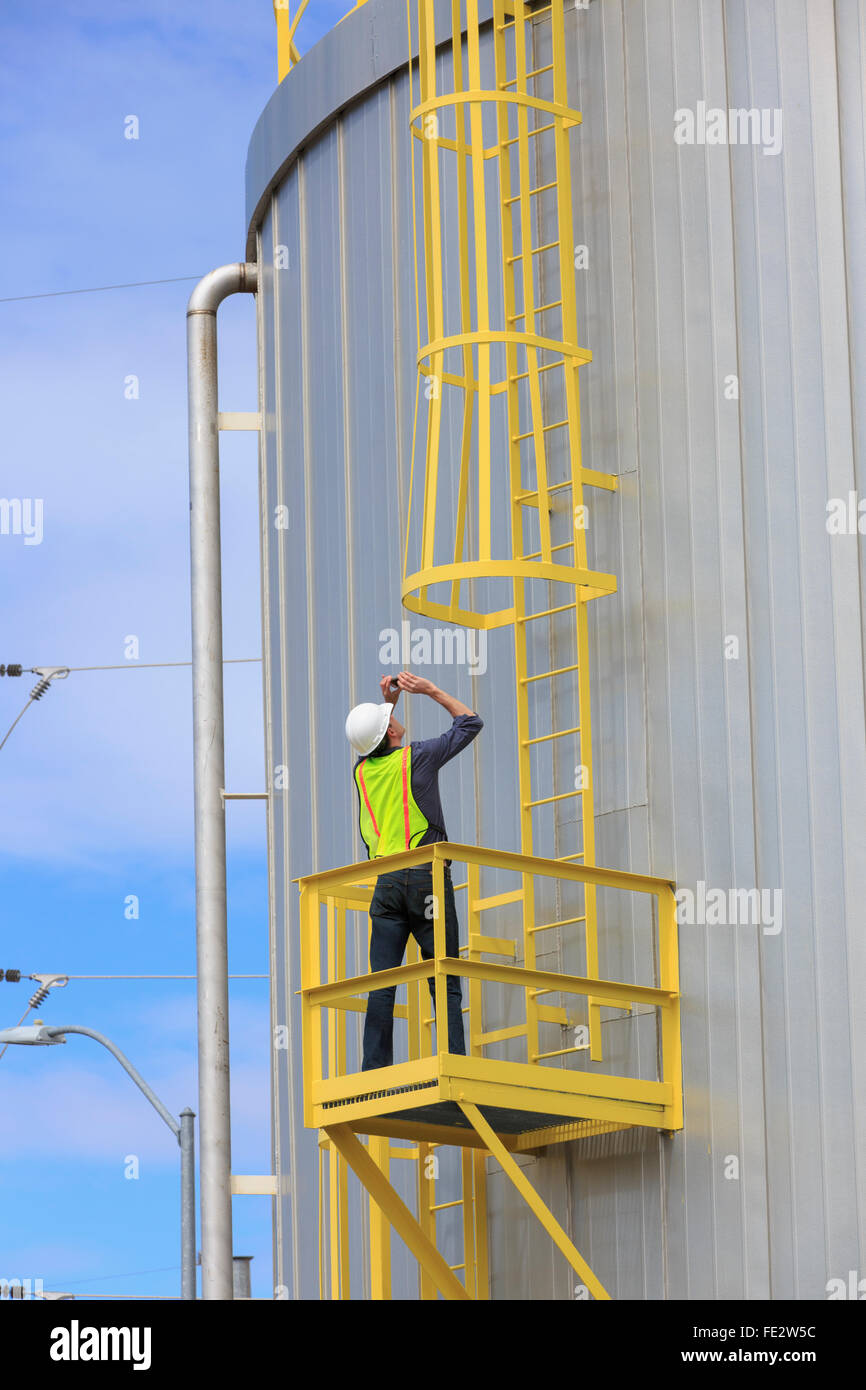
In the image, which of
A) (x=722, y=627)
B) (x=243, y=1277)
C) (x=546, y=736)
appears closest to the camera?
(x=722, y=627)

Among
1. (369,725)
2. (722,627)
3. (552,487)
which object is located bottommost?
(369,725)

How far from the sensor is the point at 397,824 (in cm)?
1839

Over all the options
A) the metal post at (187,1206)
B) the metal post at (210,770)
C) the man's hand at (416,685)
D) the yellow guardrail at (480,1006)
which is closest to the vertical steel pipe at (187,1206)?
the metal post at (187,1206)

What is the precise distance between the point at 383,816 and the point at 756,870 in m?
2.86

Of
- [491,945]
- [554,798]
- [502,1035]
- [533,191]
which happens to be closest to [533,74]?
[533,191]

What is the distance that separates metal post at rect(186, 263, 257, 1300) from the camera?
23.2 m

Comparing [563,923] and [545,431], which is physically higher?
[545,431]

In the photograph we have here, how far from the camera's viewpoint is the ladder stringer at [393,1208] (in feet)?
58.9

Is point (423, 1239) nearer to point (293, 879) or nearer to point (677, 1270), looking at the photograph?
point (677, 1270)

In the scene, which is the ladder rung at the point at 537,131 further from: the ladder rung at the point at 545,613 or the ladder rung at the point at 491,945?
the ladder rung at the point at 491,945

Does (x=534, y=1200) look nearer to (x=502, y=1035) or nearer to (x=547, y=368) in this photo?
(x=502, y=1035)

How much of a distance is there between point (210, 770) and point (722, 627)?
284 inches

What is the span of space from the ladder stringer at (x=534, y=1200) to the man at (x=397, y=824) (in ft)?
2.43

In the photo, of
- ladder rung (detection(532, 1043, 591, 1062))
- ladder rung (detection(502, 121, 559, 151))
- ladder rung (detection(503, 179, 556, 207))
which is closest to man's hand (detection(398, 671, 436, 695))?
ladder rung (detection(532, 1043, 591, 1062))
